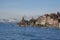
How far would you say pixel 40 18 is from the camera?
6888cm

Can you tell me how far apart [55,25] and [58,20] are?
2.77 m

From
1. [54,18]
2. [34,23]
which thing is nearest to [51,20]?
[54,18]

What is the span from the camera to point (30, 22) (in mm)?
69562

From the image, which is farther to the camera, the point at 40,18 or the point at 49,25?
the point at 40,18

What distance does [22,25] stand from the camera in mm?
70500

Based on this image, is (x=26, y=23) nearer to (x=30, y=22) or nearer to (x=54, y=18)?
(x=30, y=22)

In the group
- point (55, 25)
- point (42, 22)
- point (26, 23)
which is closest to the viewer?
point (55, 25)

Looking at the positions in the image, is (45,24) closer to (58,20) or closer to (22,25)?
(58,20)

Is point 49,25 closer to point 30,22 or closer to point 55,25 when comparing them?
point 55,25

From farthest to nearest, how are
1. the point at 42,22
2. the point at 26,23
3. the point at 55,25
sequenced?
the point at 26,23, the point at 42,22, the point at 55,25

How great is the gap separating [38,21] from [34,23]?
2170 mm

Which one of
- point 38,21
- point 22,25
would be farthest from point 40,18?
point 22,25

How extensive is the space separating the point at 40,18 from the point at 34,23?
98.2 inches

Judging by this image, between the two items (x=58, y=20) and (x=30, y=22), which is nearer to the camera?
(x=58, y=20)
